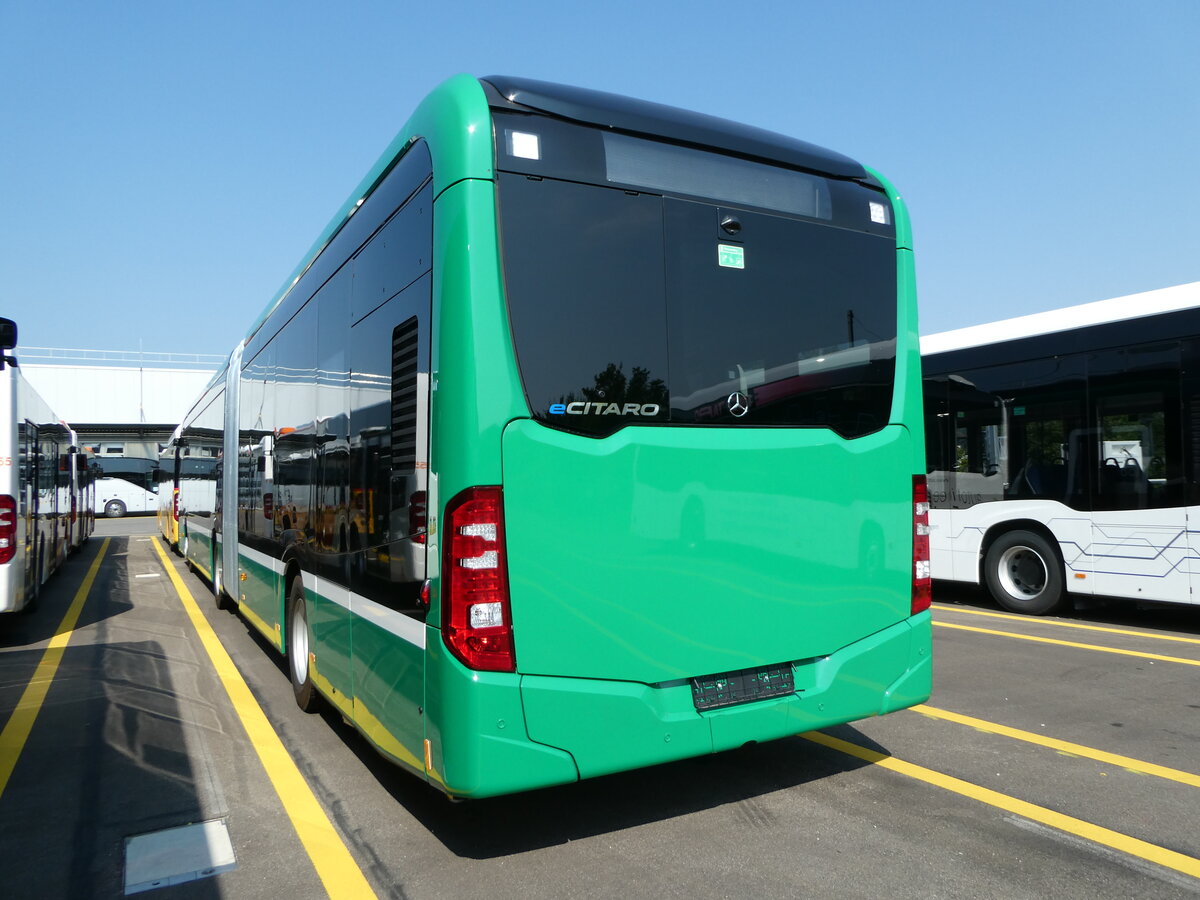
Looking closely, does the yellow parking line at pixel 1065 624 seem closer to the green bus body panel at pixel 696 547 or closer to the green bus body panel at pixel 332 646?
the green bus body panel at pixel 696 547

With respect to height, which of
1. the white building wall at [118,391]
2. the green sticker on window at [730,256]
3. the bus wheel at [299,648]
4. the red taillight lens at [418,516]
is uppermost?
the white building wall at [118,391]

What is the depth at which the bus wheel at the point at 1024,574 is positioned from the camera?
10070mm

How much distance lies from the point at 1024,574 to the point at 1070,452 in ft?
5.53

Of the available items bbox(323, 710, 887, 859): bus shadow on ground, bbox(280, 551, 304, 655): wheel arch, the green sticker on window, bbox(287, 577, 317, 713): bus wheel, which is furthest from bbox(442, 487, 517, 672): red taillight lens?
bbox(280, 551, 304, 655): wheel arch

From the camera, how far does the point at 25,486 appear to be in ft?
33.0

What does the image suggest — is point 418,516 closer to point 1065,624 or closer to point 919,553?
point 919,553

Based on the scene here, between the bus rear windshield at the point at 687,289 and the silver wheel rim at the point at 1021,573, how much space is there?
716 centimetres

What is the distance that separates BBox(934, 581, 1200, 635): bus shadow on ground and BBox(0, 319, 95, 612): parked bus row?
10.7 meters

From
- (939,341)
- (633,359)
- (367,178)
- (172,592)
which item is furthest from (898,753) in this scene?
(172,592)

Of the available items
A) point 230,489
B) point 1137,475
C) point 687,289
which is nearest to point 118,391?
point 230,489

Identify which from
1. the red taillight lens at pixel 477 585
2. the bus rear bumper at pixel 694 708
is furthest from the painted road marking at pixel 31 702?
the bus rear bumper at pixel 694 708

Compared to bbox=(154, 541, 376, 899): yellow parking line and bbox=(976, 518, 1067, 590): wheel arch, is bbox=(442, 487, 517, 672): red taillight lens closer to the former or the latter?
bbox=(154, 541, 376, 899): yellow parking line

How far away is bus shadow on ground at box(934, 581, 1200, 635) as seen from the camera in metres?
9.73

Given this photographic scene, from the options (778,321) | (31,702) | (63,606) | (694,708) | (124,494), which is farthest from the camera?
(124,494)
